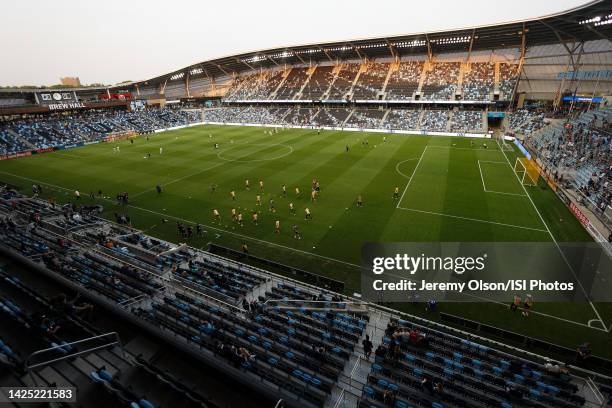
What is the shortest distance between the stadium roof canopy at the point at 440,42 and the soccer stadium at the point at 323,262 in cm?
93

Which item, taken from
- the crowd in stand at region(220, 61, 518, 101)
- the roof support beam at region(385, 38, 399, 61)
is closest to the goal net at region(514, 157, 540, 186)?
the crowd in stand at region(220, 61, 518, 101)

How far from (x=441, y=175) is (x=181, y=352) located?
36.4 metres

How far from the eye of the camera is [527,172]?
38.4 m

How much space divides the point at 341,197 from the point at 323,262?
39.4 feet

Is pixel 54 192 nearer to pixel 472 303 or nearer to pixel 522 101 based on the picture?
pixel 472 303

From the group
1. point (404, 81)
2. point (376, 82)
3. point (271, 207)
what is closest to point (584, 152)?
point (271, 207)

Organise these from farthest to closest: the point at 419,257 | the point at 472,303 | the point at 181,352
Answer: the point at 419,257 → the point at 472,303 → the point at 181,352

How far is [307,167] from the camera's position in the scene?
43188 millimetres

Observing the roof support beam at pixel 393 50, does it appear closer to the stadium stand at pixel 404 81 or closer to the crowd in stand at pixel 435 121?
the stadium stand at pixel 404 81

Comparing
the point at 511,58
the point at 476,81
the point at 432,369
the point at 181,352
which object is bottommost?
the point at 432,369

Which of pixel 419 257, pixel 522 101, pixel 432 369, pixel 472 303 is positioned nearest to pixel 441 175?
pixel 419 257

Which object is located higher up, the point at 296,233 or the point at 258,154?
the point at 258,154

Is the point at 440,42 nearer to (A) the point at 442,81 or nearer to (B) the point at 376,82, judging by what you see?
(A) the point at 442,81

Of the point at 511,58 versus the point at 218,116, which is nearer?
the point at 511,58
